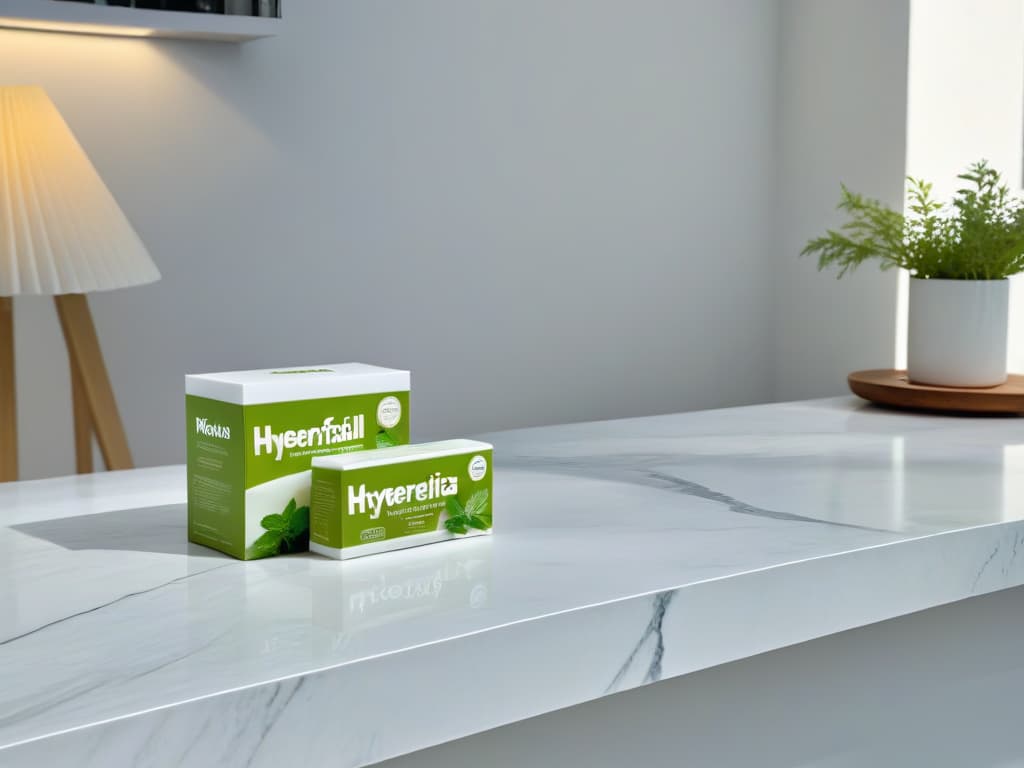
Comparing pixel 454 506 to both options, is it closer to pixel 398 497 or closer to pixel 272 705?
pixel 398 497

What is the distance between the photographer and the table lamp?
5.14ft

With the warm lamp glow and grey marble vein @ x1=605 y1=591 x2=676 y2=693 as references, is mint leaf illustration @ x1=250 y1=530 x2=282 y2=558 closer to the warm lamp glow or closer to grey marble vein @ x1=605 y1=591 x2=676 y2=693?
grey marble vein @ x1=605 y1=591 x2=676 y2=693

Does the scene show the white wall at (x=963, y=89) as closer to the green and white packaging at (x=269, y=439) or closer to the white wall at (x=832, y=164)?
the white wall at (x=832, y=164)

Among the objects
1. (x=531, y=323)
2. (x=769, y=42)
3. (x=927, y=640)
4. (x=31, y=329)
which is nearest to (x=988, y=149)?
(x=769, y=42)

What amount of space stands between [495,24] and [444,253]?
19.4 inches

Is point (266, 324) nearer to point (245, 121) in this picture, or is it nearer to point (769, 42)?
point (245, 121)

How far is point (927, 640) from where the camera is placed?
1.05 m

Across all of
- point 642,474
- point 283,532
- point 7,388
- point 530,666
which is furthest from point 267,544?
point 7,388

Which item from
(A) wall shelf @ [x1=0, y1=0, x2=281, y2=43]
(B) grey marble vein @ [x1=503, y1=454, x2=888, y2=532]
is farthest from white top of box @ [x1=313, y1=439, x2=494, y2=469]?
(A) wall shelf @ [x1=0, y1=0, x2=281, y2=43]

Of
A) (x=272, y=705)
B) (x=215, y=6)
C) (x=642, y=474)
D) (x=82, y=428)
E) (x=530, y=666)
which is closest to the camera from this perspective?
(x=272, y=705)

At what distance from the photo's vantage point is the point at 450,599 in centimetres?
74

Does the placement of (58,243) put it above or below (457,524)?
above

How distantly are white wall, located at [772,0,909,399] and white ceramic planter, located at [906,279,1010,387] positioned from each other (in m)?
1.06

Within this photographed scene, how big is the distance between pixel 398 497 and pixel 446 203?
1676 millimetres
